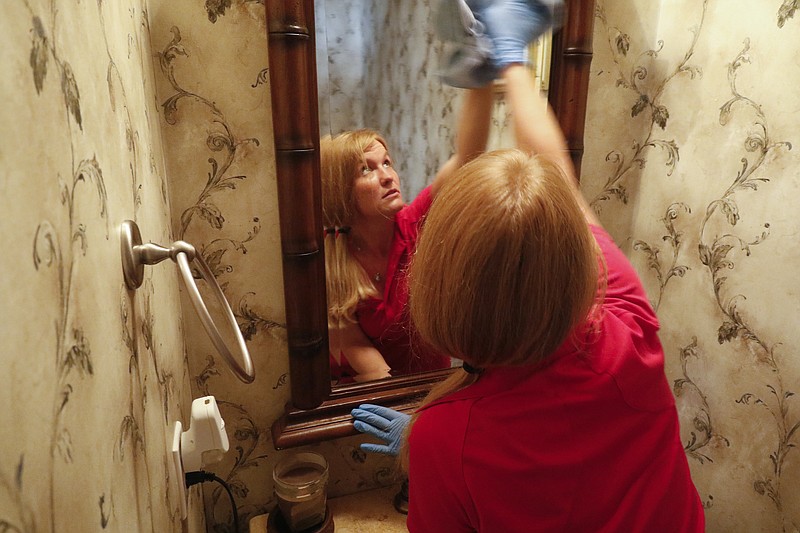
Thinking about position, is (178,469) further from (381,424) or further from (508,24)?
(508,24)

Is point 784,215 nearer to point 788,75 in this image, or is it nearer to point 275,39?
point 788,75

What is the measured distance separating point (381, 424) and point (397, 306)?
204 mm

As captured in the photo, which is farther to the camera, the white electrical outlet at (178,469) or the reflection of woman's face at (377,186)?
the reflection of woman's face at (377,186)

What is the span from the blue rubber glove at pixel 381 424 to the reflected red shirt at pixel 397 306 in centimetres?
9

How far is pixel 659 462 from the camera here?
1.92 ft

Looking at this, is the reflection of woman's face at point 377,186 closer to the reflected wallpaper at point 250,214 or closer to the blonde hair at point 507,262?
the reflected wallpaper at point 250,214

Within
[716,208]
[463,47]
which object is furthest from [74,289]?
[716,208]

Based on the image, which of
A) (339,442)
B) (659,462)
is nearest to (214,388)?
(339,442)

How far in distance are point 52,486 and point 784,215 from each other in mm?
974

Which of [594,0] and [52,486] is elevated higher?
[594,0]

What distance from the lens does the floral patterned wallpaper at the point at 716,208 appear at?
81 cm

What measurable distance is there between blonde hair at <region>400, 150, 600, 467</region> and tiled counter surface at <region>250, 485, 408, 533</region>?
1.80ft

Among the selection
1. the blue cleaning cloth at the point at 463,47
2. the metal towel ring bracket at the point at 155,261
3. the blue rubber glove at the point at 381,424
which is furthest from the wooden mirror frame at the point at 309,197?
the metal towel ring bracket at the point at 155,261

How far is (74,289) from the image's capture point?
12.4 inches
